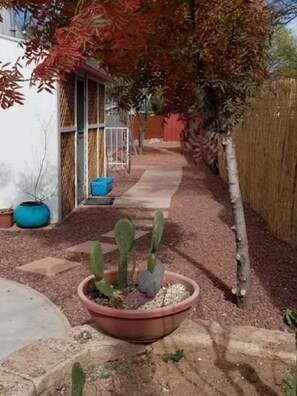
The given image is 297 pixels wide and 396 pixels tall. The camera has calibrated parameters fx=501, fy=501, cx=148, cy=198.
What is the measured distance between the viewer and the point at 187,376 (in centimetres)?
296

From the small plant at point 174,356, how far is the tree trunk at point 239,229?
1342mm

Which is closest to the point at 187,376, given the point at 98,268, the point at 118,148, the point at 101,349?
the point at 101,349

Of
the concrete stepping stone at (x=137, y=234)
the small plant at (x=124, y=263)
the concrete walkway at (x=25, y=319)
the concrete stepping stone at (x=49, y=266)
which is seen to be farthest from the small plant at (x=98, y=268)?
the concrete stepping stone at (x=137, y=234)

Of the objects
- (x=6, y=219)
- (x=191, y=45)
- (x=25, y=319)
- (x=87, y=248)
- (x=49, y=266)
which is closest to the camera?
(x=191, y=45)

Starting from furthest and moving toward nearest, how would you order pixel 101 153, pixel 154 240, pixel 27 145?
pixel 101 153, pixel 27 145, pixel 154 240

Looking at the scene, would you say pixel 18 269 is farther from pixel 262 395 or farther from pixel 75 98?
pixel 75 98

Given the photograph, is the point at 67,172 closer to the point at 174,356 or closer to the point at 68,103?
the point at 68,103

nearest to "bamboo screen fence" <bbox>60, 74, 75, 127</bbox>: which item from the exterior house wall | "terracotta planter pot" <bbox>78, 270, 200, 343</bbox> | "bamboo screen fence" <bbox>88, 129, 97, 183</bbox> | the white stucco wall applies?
the white stucco wall

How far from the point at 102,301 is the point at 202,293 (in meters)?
1.57

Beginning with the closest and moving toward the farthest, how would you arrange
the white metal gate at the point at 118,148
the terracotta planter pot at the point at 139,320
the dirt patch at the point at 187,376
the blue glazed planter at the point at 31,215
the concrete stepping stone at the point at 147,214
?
the dirt patch at the point at 187,376 → the terracotta planter pot at the point at 139,320 → the blue glazed planter at the point at 31,215 → the concrete stepping stone at the point at 147,214 → the white metal gate at the point at 118,148

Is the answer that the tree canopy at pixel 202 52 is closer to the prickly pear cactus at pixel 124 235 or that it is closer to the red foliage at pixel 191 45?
the red foliage at pixel 191 45

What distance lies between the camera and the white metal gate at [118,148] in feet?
55.7

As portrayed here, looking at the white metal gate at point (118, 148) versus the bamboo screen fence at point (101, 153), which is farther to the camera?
the white metal gate at point (118, 148)

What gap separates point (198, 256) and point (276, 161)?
2.46 meters
